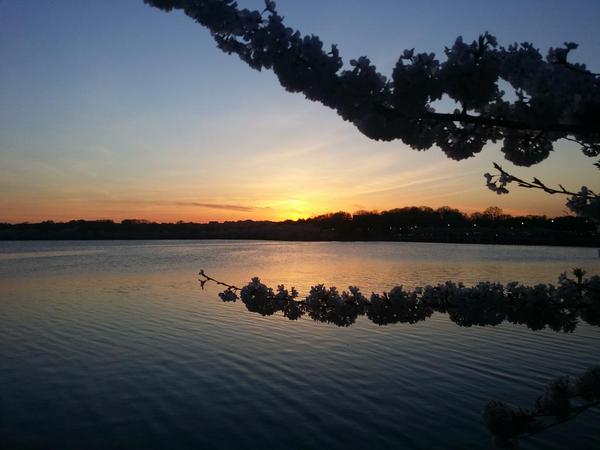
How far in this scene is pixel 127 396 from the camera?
377 inches

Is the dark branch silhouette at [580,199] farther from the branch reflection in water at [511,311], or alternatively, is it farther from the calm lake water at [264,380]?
the calm lake water at [264,380]

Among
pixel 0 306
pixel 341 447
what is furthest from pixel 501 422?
pixel 0 306

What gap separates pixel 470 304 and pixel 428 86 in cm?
173

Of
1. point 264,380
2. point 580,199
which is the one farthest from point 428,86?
point 264,380

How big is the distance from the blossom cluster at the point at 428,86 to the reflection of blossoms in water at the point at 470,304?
112 centimetres

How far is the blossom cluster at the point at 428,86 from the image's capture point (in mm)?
3141

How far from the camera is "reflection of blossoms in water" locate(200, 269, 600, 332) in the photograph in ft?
10.7

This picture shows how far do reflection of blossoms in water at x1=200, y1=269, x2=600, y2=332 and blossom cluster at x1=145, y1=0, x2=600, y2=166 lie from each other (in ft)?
3.68

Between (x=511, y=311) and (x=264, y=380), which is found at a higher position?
(x=511, y=311)

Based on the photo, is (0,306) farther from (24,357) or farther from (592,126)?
(592,126)

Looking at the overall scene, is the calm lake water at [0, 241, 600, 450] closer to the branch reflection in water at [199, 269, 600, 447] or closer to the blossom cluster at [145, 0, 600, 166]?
the branch reflection in water at [199, 269, 600, 447]

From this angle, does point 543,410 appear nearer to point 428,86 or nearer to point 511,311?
point 511,311

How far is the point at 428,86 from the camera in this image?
3582 mm

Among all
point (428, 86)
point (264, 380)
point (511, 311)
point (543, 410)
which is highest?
point (428, 86)
